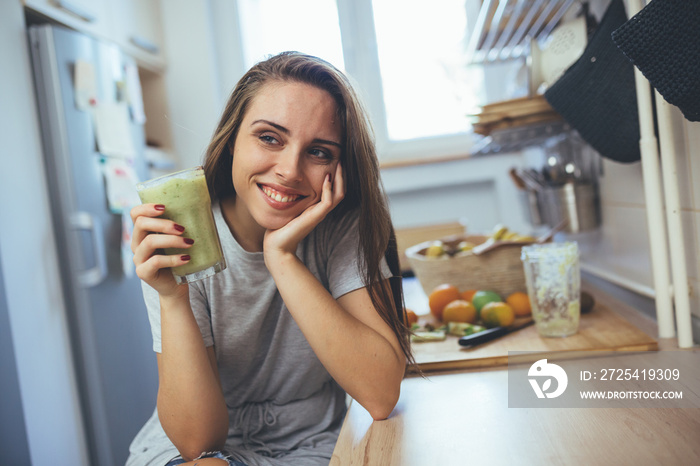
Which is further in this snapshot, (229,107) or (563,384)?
(229,107)

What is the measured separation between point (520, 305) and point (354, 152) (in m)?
0.55

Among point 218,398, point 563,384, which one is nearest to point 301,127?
point 218,398

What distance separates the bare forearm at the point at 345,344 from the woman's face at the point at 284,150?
0.15 meters

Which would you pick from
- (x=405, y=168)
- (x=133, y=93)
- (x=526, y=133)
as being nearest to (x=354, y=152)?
(x=526, y=133)

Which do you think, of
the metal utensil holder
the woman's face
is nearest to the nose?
the woman's face

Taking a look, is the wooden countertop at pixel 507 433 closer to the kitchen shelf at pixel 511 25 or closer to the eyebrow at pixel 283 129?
the eyebrow at pixel 283 129

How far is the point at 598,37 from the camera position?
1.12 m

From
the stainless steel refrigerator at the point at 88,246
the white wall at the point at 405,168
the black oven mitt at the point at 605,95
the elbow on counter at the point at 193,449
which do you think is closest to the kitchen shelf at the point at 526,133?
the black oven mitt at the point at 605,95

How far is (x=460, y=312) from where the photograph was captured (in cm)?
126

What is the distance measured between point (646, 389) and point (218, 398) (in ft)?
2.26

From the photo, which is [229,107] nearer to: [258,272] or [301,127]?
[301,127]

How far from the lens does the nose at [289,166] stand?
0.98 metres

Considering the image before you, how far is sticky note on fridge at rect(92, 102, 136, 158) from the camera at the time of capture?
2.24 metres

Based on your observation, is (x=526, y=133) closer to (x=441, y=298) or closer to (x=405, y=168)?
(x=441, y=298)
